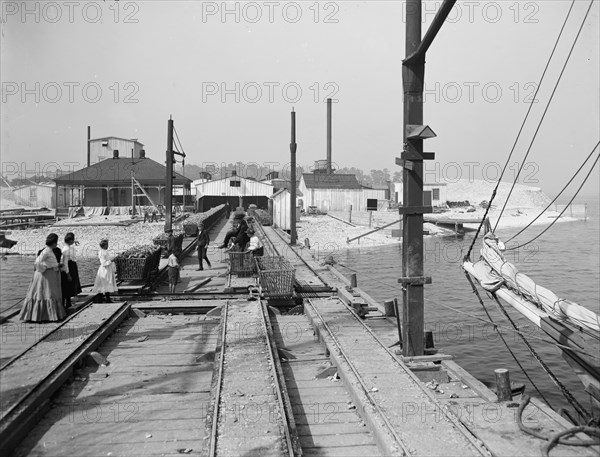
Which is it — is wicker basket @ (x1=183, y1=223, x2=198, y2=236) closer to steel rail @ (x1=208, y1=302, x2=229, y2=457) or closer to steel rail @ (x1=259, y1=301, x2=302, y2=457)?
steel rail @ (x1=259, y1=301, x2=302, y2=457)

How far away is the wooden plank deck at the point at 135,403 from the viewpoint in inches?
239

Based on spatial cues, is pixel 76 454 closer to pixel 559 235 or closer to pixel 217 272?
pixel 217 272

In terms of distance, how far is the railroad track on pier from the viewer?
213 inches

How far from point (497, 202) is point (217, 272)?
95.9 metres

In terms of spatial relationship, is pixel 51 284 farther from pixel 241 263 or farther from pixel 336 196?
pixel 336 196

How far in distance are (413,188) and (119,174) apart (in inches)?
2033

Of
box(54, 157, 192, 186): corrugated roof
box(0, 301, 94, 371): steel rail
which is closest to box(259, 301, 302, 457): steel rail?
box(0, 301, 94, 371): steel rail

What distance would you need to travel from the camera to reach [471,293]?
24.7 m

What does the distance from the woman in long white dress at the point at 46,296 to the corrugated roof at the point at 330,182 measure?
190 ft

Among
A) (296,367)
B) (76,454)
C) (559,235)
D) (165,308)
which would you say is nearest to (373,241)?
(559,235)

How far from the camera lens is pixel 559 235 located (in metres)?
59.6

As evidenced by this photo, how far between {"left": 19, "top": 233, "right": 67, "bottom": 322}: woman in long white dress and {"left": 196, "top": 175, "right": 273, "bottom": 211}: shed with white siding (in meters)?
58.7

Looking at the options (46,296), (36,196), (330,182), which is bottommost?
(46,296)

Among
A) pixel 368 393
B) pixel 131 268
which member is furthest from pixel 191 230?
pixel 368 393
